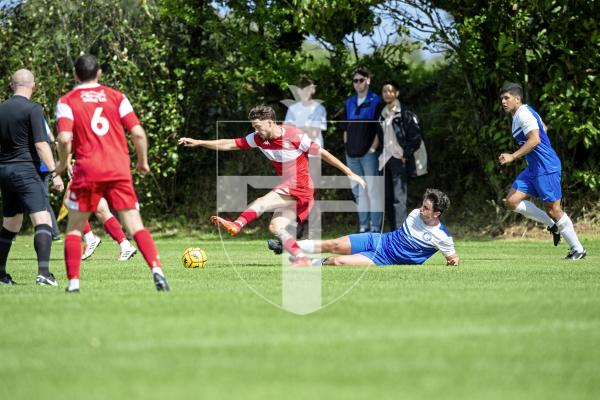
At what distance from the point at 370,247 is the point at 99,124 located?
4917 millimetres

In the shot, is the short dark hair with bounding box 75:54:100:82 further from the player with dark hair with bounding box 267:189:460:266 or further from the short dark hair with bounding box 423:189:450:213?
the short dark hair with bounding box 423:189:450:213

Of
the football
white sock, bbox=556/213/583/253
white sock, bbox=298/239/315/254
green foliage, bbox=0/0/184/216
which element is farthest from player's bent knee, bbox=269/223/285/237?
green foliage, bbox=0/0/184/216

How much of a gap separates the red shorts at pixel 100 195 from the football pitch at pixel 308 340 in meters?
0.74

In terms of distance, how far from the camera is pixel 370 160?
17.1 metres

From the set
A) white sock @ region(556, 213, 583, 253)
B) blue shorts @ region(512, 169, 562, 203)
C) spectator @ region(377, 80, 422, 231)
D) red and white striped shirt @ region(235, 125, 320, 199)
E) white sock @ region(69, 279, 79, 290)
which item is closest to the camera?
white sock @ region(69, 279, 79, 290)

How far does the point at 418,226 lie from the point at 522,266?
1283mm

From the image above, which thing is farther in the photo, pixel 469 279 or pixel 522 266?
pixel 522 266

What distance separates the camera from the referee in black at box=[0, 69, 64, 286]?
10.2m

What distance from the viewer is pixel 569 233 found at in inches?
522

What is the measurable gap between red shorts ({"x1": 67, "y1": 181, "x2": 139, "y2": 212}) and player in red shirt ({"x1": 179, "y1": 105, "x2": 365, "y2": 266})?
316 centimetres

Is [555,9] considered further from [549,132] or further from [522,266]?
[522,266]

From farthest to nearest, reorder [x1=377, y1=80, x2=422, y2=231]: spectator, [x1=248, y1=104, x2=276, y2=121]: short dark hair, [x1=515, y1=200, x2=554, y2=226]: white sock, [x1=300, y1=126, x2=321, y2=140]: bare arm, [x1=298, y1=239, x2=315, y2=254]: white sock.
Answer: [x1=300, y1=126, x2=321, y2=140]: bare arm → [x1=377, y1=80, x2=422, y2=231]: spectator → [x1=515, y1=200, x2=554, y2=226]: white sock → [x1=298, y1=239, x2=315, y2=254]: white sock → [x1=248, y1=104, x2=276, y2=121]: short dark hair

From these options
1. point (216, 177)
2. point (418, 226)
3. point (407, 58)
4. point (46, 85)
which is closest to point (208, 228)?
point (216, 177)

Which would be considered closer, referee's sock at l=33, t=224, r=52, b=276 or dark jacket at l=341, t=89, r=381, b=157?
referee's sock at l=33, t=224, r=52, b=276
